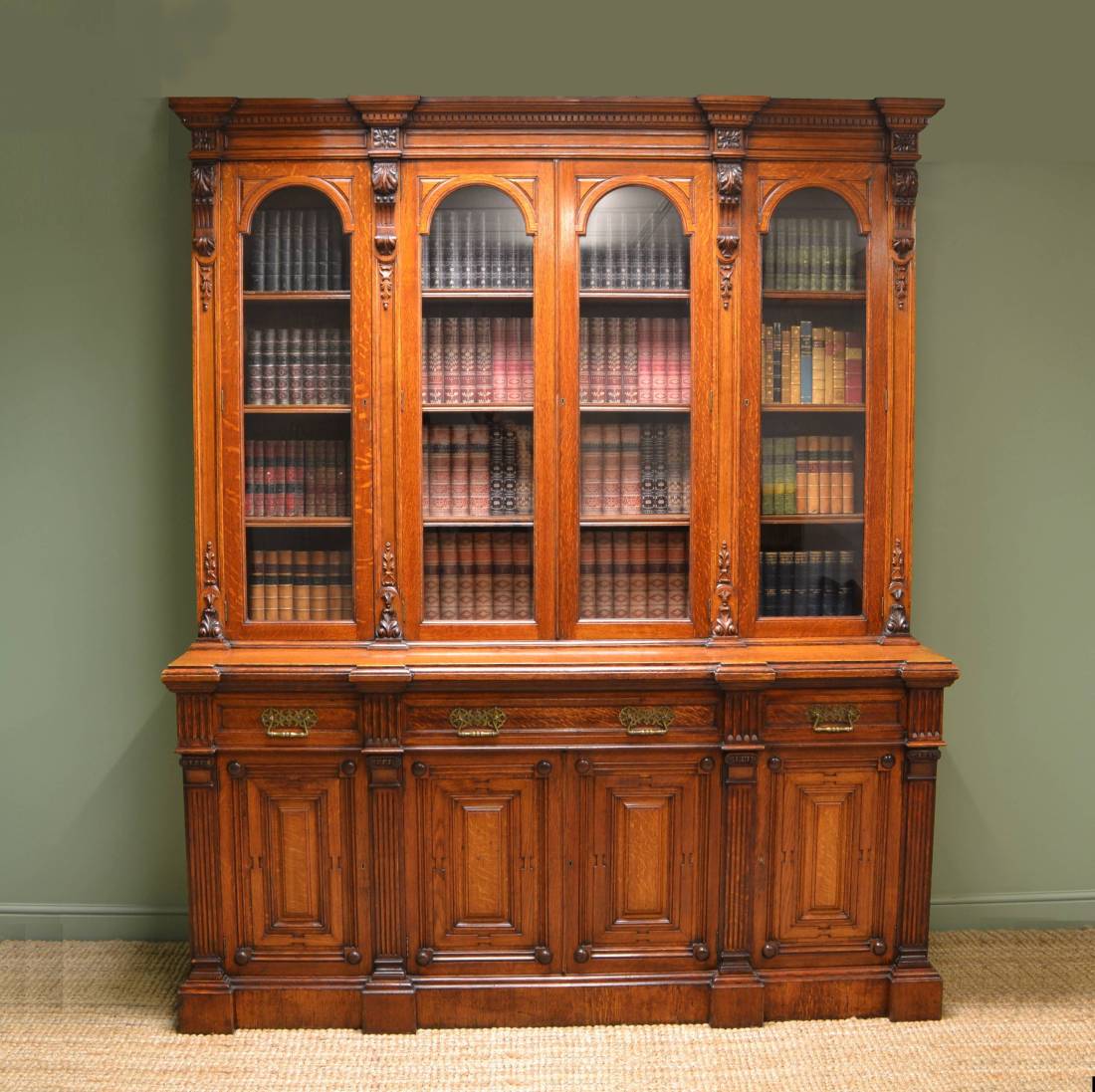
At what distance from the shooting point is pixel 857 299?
10.2ft

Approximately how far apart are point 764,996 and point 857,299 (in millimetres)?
2034

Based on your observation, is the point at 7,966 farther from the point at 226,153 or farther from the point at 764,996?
the point at 226,153

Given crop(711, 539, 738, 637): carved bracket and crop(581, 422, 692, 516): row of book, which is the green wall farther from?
crop(581, 422, 692, 516): row of book

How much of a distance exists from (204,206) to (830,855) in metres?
2.57

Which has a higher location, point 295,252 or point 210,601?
point 295,252

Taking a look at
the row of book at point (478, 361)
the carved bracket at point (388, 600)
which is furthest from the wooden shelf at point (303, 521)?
the row of book at point (478, 361)

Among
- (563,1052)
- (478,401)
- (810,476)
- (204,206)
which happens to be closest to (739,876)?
(563,1052)

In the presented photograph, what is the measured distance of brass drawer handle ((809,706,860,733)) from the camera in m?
3.02

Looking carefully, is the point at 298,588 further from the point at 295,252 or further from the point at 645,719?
the point at 645,719

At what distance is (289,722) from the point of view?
9.76ft

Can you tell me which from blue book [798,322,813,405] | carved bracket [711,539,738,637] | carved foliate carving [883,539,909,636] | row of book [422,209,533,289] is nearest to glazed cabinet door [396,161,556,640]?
row of book [422,209,533,289]

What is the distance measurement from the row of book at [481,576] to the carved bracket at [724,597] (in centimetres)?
54

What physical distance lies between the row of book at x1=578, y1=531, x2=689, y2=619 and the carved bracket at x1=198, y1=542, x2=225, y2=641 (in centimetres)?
107

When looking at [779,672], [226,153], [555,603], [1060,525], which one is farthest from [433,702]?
[1060,525]
